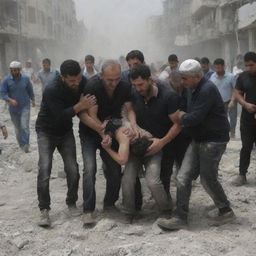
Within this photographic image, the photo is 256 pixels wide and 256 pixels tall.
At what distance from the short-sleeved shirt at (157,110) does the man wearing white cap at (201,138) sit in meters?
0.16

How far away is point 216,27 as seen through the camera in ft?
142

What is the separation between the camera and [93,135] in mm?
5633

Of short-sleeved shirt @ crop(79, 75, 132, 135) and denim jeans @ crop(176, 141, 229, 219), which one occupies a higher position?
short-sleeved shirt @ crop(79, 75, 132, 135)

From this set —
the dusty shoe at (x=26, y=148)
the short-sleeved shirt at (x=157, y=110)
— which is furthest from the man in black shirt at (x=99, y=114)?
the dusty shoe at (x=26, y=148)

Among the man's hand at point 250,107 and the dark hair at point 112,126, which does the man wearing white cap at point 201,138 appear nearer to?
the dark hair at point 112,126

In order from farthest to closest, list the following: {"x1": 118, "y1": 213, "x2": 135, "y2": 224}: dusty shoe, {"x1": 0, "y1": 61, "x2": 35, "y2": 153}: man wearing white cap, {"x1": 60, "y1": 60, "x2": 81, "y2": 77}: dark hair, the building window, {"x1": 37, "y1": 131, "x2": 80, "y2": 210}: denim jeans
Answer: the building window
{"x1": 0, "y1": 61, "x2": 35, "y2": 153}: man wearing white cap
{"x1": 37, "y1": 131, "x2": 80, "y2": 210}: denim jeans
{"x1": 118, "y1": 213, "x2": 135, "y2": 224}: dusty shoe
{"x1": 60, "y1": 60, "x2": 81, "y2": 77}: dark hair

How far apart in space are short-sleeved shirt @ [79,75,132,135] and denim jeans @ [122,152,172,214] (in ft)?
1.84

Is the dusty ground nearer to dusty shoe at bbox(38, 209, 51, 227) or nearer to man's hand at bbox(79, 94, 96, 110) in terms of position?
dusty shoe at bbox(38, 209, 51, 227)

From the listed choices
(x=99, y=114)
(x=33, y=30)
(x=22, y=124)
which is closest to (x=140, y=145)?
(x=99, y=114)

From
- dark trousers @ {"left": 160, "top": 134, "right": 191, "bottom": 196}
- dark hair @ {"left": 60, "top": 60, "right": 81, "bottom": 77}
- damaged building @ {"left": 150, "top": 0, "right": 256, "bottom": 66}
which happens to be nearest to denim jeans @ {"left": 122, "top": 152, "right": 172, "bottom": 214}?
dark trousers @ {"left": 160, "top": 134, "right": 191, "bottom": 196}

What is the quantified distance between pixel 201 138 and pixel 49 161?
A: 1.88 m

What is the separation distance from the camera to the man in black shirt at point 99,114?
5.28 meters

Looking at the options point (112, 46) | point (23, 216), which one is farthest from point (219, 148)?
point (112, 46)

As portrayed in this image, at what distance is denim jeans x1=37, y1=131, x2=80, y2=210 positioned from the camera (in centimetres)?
570
